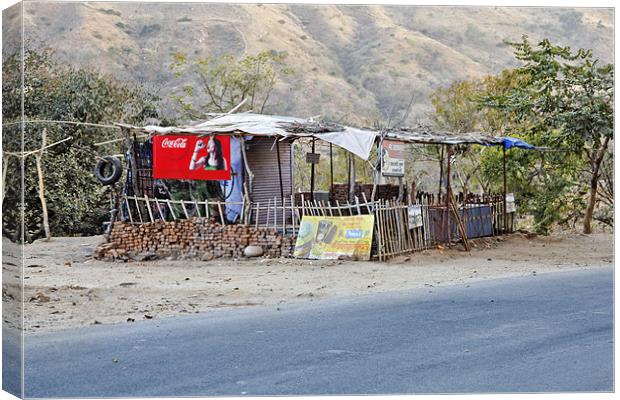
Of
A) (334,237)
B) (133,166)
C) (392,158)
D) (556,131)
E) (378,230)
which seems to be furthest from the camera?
(556,131)

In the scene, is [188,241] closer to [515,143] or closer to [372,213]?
[372,213]

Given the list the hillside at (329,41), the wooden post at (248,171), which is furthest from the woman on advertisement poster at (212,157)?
the hillside at (329,41)

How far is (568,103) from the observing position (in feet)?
49.2

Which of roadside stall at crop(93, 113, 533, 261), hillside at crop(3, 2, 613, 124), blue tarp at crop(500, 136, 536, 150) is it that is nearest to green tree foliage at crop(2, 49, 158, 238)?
roadside stall at crop(93, 113, 533, 261)

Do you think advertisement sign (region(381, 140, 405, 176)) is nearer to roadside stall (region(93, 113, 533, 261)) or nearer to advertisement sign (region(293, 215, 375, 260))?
roadside stall (region(93, 113, 533, 261))

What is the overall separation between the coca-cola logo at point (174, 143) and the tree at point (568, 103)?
539 cm

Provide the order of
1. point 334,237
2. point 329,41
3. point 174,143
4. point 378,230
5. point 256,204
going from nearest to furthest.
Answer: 1. point 378,230
2. point 334,237
3. point 256,204
4. point 174,143
5. point 329,41

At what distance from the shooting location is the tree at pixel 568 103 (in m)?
14.2

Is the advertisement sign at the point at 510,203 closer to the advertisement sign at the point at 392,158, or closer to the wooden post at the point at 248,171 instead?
the advertisement sign at the point at 392,158

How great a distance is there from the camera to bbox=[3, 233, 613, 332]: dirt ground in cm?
917

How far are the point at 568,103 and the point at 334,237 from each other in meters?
4.62

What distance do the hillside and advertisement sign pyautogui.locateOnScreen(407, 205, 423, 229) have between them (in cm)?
2627

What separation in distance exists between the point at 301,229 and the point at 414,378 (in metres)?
7.34

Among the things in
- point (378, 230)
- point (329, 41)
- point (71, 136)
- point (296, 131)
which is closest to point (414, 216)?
point (378, 230)
